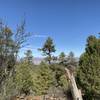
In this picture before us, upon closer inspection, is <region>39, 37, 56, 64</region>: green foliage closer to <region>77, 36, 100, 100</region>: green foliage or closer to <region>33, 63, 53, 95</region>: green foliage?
<region>33, 63, 53, 95</region>: green foliage

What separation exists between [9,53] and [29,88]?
65.2 feet

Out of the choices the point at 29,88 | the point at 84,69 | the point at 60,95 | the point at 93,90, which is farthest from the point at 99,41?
the point at 29,88

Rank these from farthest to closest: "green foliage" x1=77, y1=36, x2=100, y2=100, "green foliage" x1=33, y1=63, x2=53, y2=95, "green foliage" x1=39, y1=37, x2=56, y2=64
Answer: "green foliage" x1=39, y1=37, x2=56, y2=64
"green foliage" x1=33, y1=63, x2=53, y2=95
"green foliage" x1=77, y1=36, x2=100, y2=100

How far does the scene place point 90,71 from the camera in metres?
18.6

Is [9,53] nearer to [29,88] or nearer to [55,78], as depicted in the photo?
[29,88]

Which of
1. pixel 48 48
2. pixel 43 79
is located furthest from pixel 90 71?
pixel 48 48

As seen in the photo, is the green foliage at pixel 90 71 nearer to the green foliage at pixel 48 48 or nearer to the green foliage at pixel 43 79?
the green foliage at pixel 43 79

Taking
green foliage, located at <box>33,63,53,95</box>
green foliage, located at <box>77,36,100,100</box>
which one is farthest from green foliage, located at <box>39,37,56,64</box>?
green foliage, located at <box>77,36,100,100</box>

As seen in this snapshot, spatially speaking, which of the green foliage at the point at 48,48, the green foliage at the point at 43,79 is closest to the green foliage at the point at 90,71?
the green foliage at the point at 43,79

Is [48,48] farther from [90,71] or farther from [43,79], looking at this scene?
[90,71]

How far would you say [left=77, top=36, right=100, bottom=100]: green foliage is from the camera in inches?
723

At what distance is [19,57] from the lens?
7.18m

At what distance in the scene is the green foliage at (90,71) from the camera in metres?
18.4

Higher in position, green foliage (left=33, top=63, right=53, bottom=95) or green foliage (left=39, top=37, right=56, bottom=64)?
green foliage (left=39, top=37, right=56, bottom=64)
